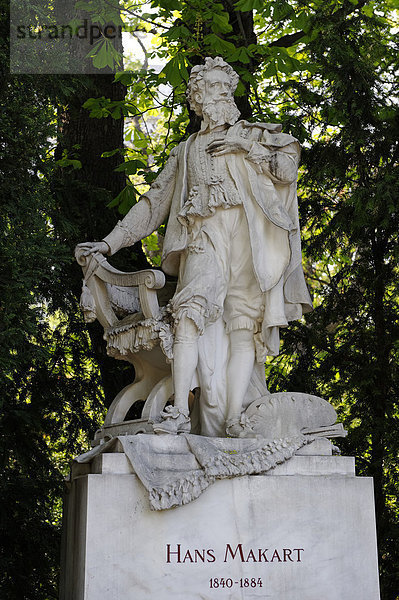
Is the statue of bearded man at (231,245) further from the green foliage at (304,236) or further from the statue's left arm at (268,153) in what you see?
the green foliage at (304,236)

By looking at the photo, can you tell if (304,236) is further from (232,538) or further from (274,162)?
(232,538)

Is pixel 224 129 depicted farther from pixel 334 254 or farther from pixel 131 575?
pixel 334 254

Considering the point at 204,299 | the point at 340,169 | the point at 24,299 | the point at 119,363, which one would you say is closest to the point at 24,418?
the point at 119,363

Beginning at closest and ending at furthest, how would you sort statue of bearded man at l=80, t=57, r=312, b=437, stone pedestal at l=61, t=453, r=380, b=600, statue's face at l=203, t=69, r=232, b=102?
stone pedestal at l=61, t=453, r=380, b=600 → statue of bearded man at l=80, t=57, r=312, b=437 → statue's face at l=203, t=69, r=232, b=102

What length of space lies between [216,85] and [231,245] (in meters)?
1.12

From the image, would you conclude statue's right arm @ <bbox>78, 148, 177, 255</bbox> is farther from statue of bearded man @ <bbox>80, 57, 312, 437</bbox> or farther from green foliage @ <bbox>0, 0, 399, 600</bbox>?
green foliage @ <bbox>0, 0, 399, 600</bbox>

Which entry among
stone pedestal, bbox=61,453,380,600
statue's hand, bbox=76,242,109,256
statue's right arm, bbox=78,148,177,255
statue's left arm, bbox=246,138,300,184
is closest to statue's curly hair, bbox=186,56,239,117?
statue's right arm, bbox=78,148,177,255

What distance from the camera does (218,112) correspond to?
21.1ft

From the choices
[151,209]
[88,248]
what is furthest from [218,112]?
[88,248]

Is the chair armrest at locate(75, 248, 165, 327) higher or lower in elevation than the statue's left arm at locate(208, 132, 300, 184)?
lower

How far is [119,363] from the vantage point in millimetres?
9359

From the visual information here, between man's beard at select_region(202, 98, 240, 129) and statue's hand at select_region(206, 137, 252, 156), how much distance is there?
0.18 meters

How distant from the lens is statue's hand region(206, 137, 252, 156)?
248 inches

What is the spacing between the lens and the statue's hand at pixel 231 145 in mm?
6309
